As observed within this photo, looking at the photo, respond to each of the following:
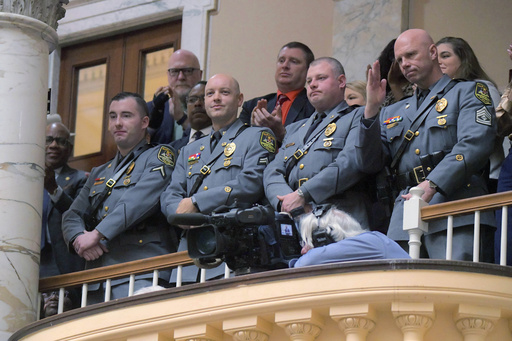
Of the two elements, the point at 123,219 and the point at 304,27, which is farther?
the point at 304,27

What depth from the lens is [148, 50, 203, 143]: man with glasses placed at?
27.5ft

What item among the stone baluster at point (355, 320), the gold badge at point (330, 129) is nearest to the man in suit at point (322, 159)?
the gold badge at point (330, 129)

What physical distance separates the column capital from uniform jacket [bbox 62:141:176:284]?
930 mm

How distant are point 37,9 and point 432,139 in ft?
8.01

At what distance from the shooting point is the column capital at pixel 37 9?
742 centimetres

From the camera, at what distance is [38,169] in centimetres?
724

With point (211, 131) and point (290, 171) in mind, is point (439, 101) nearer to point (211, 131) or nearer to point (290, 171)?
point (290, 171)

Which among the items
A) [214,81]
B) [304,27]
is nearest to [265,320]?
[214,81]

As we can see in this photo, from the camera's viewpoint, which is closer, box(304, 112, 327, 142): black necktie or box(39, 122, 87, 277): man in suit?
box(304, 112, 327, 142): black necktie

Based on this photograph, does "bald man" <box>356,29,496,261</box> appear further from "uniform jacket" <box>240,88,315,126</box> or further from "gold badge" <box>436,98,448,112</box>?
"uniform jacket" <box>240,88,315,126</box>

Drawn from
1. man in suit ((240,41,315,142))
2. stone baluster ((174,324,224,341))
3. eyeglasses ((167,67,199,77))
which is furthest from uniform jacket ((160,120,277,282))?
eyeglasses ((167,67,199,77))

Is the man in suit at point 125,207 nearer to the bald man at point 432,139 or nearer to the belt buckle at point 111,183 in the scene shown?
the belt buckle at point 111,183

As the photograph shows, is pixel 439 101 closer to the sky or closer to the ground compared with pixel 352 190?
closer to the sky

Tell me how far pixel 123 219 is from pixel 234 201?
2.40ft
